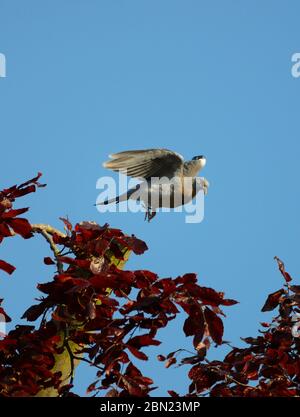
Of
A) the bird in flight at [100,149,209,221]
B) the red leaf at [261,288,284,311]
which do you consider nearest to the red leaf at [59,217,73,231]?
the red leaf at [261,288,284,311]

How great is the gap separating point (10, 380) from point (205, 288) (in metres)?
0.96

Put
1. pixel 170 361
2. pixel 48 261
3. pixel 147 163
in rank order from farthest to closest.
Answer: pixel 147 163 < pixel 170 361 < pixel 48 261

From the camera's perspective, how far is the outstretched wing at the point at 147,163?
788cm

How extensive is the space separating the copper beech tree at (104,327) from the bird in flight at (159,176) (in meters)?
3.32

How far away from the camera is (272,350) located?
4.44 m

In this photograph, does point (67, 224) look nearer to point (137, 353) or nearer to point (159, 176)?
point (137, 353)

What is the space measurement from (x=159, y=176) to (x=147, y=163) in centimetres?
16

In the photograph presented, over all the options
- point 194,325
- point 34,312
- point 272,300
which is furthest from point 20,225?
point 272,300

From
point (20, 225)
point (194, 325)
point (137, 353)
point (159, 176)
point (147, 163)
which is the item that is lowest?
point (137, 353)

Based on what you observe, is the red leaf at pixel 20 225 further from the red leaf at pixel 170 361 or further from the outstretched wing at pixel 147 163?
the outstretched wing at pixel 147 163

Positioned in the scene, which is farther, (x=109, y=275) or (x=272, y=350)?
(x=272, y=350)

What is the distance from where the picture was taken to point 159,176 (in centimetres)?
808
